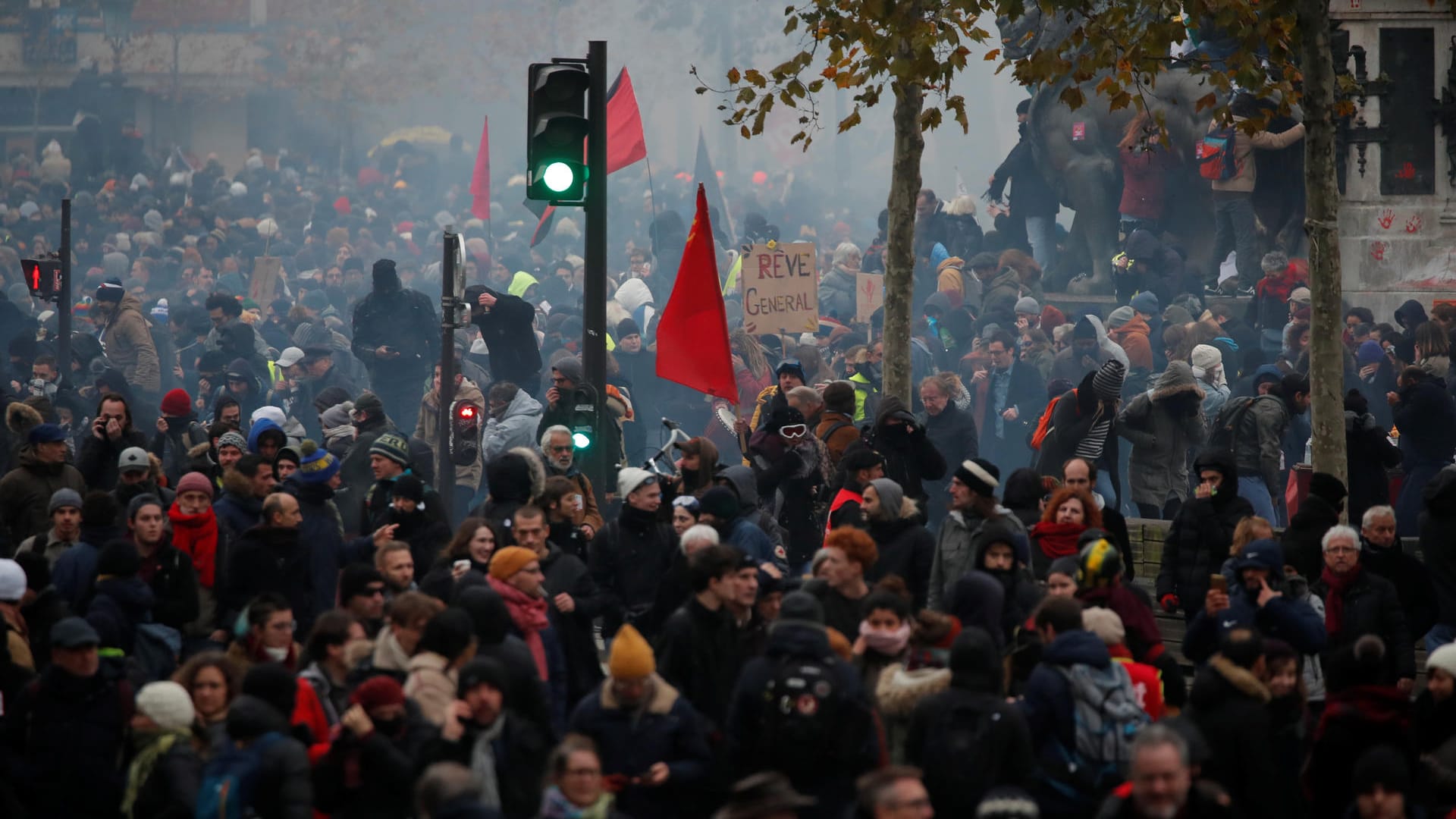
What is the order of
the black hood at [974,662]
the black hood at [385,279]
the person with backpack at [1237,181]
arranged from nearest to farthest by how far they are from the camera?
the black hood at [974,662] < the black hood at [385,279] < the person with backpack at [1237,181]

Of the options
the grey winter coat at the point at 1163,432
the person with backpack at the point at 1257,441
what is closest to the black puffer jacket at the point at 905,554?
the grey winter coat at the point at 1163,432

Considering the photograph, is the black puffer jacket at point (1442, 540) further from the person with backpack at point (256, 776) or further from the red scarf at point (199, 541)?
the red scarf at point (199, 541)

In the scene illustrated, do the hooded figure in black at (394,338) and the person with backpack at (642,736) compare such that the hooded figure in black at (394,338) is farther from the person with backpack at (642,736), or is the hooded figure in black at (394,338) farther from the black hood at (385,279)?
the person with backpack at (642,736)

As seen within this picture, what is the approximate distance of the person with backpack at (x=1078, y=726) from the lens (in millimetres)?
6809

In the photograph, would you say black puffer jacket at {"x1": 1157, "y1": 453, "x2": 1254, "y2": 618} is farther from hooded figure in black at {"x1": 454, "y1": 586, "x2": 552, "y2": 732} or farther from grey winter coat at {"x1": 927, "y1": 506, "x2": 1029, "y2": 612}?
hooded figure in black at {"x1": 454, "y1": 586, "x2": 552, "y2": 732}

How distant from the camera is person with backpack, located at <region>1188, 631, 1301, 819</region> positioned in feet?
23.0

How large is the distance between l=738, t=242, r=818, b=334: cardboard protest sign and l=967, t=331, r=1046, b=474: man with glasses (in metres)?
1.84

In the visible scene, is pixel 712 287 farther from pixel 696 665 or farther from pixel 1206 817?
pixel 1206 817

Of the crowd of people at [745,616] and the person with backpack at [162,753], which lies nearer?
the crowd of people at [745,616]

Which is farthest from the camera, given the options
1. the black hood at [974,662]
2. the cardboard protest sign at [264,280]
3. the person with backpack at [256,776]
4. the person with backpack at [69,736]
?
the cardboard protest sign at [264,280]

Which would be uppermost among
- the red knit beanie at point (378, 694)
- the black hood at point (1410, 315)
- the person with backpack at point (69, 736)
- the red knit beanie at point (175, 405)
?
Result: the black hood at point (1410, 315)

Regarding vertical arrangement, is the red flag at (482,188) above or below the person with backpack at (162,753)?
Answer: above

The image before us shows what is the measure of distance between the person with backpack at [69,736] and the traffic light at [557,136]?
4074mm

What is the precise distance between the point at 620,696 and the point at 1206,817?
2120 mm
